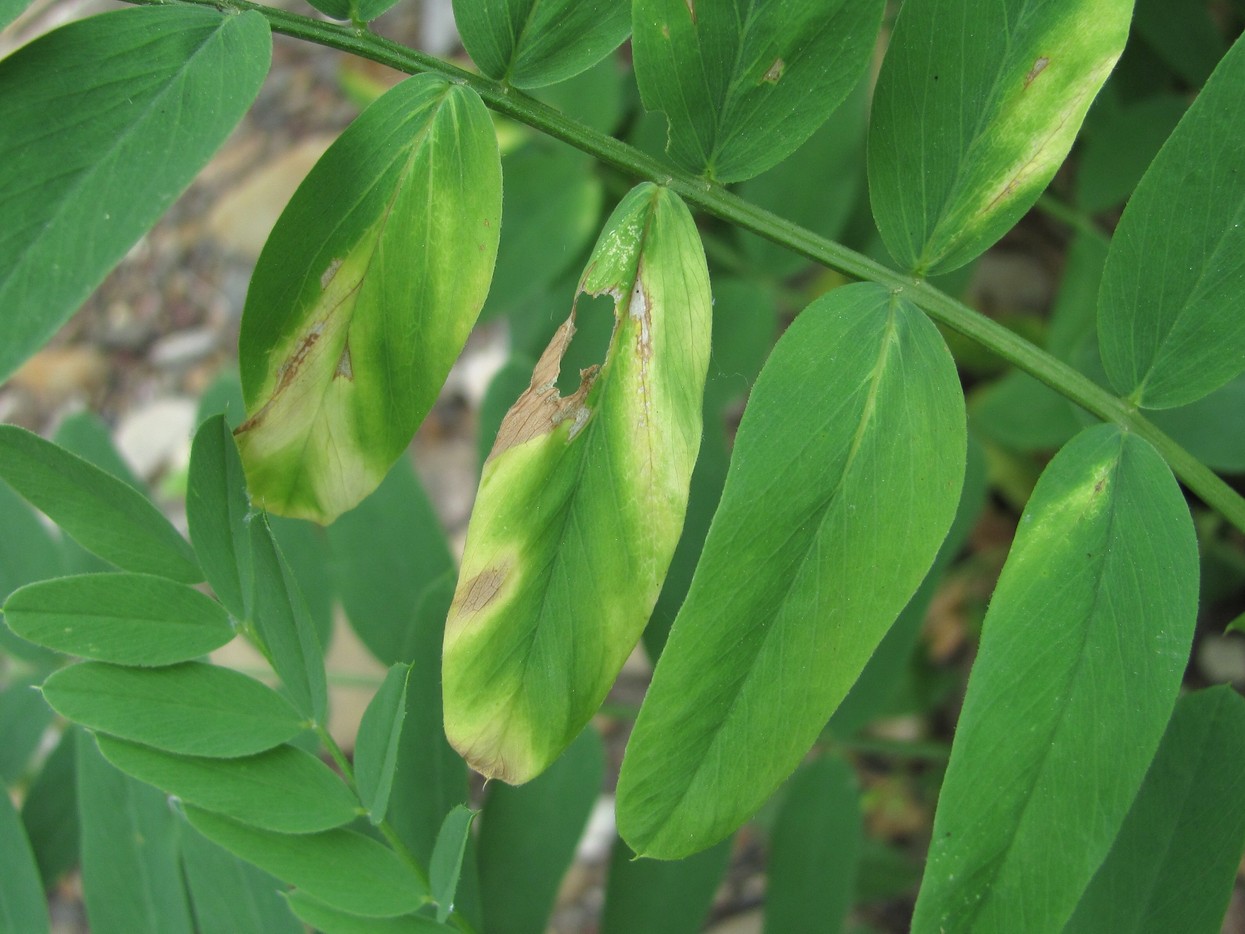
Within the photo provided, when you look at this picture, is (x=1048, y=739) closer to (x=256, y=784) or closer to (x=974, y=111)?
(x=974, y=111)

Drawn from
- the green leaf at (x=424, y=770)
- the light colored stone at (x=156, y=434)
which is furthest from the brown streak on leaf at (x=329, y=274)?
the light colored stone at (x=156, y=434)

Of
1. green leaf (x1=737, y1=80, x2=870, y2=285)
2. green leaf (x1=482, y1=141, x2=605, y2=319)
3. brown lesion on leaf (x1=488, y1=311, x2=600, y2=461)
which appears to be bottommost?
brown lesion on leaf (x1=488, y1=311, x2=600, y2=461)

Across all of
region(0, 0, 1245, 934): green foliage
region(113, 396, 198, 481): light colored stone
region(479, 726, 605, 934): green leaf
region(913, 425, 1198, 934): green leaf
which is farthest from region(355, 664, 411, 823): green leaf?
region(113, 396, 198, 481): light colored stone

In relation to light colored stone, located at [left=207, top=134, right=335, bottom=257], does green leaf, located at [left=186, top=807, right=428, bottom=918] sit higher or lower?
lower

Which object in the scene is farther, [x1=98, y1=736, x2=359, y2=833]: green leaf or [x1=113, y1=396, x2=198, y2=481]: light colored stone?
[x1=113, y1=396, x2=198, y2=481]: light colored stone

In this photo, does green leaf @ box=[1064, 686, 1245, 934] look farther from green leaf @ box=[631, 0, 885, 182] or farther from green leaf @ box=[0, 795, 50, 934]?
green leaf @ box=[0, 795, 50, 934]

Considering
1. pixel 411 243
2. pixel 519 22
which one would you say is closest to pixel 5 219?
pixel 411 243
